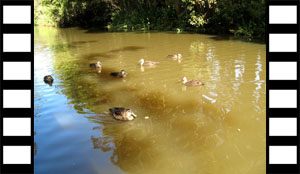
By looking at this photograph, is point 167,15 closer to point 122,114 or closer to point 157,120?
point 157,120

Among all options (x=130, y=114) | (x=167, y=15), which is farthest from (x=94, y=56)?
(x=167, y=15)

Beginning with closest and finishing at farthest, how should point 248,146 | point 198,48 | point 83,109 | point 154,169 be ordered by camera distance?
point 154,169 → point 248,146 → point 83,109 → point 198,48

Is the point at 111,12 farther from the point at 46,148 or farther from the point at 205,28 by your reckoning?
the point at 46,148

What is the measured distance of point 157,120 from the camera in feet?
24.2

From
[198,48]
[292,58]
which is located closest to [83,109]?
[292,58]

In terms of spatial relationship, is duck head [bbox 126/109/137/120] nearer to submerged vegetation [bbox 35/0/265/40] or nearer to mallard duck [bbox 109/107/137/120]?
mallard duck [bbox 109/107/137/120]

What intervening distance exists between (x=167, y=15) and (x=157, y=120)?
24.3 m

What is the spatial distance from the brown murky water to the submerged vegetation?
9358 mm

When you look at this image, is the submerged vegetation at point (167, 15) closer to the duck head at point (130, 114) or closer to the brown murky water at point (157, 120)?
the brown murky water at point (157, 120)

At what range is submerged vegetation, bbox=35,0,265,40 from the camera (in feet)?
71.3

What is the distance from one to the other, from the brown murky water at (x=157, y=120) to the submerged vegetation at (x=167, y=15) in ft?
30.7

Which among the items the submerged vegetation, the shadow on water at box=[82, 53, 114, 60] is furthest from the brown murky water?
the submerged vegetation

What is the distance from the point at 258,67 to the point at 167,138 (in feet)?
24.0

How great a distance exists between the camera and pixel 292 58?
476 centimetres
